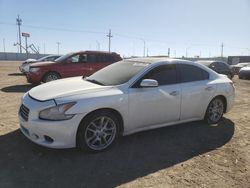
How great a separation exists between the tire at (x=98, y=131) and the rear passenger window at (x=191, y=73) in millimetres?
1881

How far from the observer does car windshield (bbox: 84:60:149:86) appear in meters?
5.16

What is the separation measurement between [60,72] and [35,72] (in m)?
1.02

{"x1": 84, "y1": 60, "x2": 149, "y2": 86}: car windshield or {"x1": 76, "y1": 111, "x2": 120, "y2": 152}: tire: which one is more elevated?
{"x1": 84, "y1": 60, "x2": 149, "y2": 86}: car windshield

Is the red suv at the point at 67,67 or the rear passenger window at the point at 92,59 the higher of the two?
the rear passenger window at the point at 92,59

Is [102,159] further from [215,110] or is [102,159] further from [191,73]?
[215,110]

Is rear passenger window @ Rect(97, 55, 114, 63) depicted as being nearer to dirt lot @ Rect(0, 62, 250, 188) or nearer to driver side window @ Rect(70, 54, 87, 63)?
driver side window @ Rect(70, 54, 87, 63)

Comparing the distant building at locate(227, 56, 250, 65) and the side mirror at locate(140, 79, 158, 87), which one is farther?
the distant building at locate(227, 56, 250, 65)

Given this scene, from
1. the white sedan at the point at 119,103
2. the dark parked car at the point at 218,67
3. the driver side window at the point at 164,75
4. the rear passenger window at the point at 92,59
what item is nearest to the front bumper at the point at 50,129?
the white sedan at the point at 119,103

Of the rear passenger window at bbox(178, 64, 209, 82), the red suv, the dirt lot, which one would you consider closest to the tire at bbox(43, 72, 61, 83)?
the red suv

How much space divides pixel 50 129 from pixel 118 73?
187 centimetres

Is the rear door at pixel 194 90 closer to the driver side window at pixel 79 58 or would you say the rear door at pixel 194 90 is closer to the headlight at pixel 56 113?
the headlight at pixel 56 113

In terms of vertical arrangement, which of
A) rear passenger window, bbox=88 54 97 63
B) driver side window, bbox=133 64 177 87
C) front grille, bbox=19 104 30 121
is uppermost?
rear passenger window, bbox=88 54 97 63

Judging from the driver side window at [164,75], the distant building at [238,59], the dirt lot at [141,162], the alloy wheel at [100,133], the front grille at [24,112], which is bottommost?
the dirt lot at [141,162]

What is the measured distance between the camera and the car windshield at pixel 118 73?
5159 millimetres
